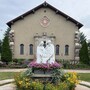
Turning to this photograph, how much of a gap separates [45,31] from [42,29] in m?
0.56

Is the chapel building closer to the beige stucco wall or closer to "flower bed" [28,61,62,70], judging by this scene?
the beige stucco wall

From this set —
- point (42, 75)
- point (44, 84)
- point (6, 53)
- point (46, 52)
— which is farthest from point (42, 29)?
point (44, 84)

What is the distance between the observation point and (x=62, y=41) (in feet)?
161

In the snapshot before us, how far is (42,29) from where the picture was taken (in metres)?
48.5

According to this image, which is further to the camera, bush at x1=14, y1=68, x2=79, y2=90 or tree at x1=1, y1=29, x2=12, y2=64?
tree at x1=1, y1=29, x2=12, y2=64

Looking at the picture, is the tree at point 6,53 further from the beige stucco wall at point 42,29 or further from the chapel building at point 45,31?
the beige stucco wall at point 42,29

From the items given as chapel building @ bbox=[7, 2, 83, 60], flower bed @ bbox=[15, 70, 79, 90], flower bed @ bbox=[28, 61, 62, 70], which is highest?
chapel building @ bbox=[7, 2, 83, 60]

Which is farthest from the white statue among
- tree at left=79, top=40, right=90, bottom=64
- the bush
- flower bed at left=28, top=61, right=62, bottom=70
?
tree at left=79, top=40, right=90, bottom=64

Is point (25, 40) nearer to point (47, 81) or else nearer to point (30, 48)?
point (30, 48)

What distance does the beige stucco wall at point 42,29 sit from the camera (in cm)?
4862

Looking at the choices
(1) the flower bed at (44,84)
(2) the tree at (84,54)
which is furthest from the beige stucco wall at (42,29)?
(1) the flower bed at (44,84)

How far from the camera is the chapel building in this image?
4859cm

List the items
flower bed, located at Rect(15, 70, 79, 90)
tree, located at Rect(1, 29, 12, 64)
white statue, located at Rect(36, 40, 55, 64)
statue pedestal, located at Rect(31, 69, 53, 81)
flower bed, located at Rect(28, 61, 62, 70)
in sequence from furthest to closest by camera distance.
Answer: tree, located at Rect(1, 29, 12, 64) < white statue, located at Rect(36, 40, 55, 64) < flower bed, located at Rect(28, 61, 62, 70) < statue pedestal, located at Rect(31, 69, 53, 81) < flower bed, located at Rect(15, 70, 79, 90)

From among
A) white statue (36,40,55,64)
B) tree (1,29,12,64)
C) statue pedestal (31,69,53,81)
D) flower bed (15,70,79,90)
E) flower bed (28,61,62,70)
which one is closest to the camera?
flower bed (15,70,79,90)
